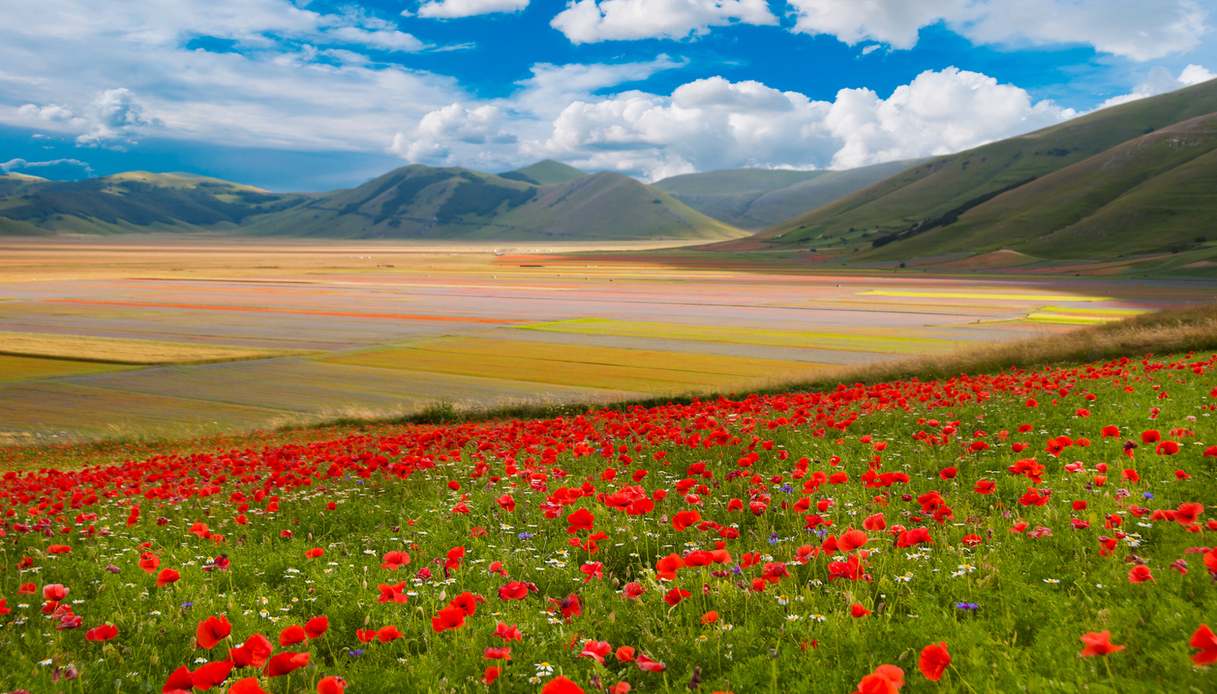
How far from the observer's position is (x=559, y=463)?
1419 centimetres

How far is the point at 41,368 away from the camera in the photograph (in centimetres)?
4438

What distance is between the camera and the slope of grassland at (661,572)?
230 inches

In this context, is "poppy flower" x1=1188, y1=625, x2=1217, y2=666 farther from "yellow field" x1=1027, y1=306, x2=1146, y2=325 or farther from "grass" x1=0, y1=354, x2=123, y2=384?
"yellow field" x1=1027, y1=306, x2=1146, y2=325

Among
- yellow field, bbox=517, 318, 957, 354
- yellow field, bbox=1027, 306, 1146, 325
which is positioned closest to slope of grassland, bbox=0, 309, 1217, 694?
yellow field, bbox=517, 318, 957, 354

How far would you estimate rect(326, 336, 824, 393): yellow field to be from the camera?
3850 centimetres

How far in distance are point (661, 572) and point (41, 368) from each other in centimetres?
4797

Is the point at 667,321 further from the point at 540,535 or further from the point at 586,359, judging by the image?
the point at 540,535

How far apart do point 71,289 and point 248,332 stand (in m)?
68.2

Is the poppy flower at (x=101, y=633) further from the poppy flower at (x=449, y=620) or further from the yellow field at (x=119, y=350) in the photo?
the yellow field at (x=119, y=350)

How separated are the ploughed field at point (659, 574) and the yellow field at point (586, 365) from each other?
22724mm

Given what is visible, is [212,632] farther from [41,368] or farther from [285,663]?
[41,368]

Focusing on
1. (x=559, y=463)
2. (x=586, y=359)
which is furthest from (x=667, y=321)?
(x=559, y=463)

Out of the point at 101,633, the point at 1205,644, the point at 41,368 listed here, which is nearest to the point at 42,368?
the point at 41,368

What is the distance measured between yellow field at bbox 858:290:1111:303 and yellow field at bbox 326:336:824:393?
61596 mm
